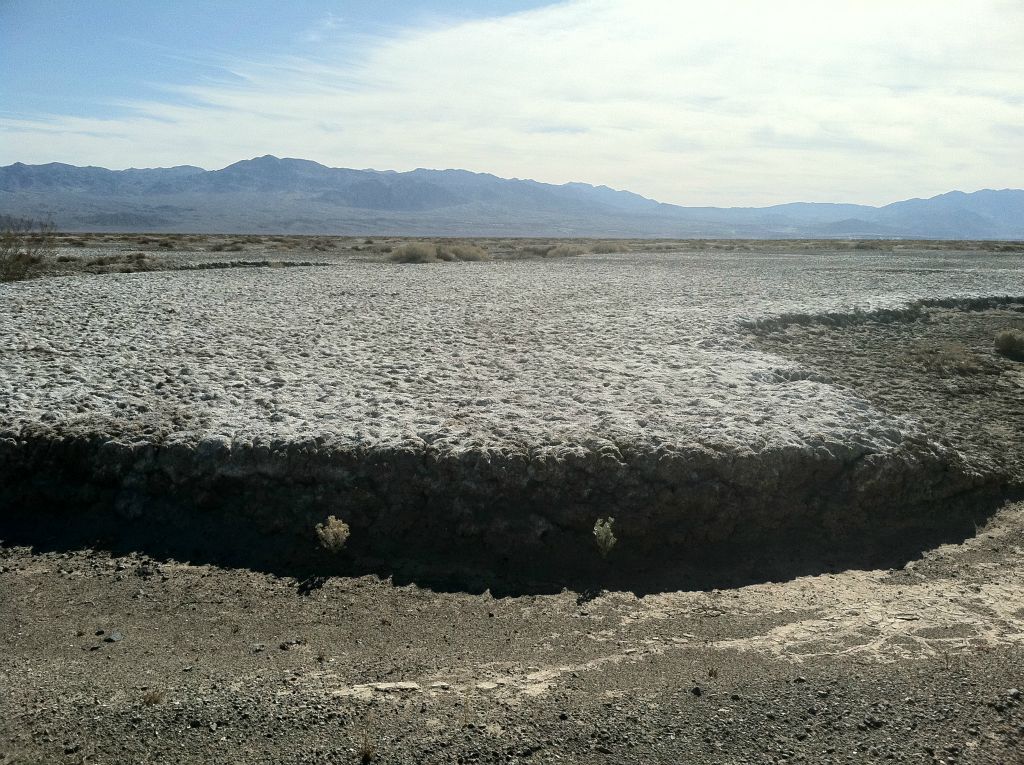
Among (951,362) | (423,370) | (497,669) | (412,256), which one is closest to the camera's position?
(497,669)

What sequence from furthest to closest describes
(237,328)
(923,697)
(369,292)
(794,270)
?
(794,270) < (369,292) < (237,328) < (923,697)

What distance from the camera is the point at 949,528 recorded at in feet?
27.3

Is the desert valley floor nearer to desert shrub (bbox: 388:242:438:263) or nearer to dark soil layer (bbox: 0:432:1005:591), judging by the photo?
dark soil layer (bbox: 0:432:1005:591)

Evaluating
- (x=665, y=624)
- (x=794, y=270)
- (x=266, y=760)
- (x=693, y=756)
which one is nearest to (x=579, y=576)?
(x=665, y=624)

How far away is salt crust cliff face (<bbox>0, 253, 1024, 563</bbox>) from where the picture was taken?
797 cm

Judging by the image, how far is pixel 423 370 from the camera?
11859mm

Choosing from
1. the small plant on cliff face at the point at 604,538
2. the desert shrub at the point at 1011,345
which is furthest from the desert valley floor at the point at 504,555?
the desert shrub at the point at 1011,345

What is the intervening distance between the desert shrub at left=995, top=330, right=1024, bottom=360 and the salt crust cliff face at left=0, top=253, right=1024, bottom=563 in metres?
5.80

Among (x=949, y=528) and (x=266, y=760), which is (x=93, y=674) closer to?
(x=266, y=760)

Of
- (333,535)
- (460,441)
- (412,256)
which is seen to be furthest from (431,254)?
(333,535)

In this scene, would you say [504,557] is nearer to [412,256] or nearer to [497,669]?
[497,669]

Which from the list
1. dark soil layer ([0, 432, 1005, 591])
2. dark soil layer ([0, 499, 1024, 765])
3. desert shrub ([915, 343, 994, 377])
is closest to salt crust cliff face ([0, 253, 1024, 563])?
dark soil layer ([0, 432, 1005, 591])

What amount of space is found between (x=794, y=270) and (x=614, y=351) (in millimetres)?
22896

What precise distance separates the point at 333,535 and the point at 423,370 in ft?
15.2
